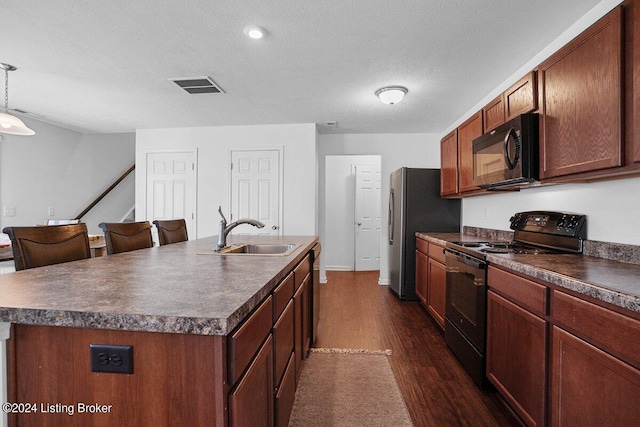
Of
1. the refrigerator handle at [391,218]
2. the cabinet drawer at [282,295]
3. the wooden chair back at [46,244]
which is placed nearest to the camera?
the cabinet drawer at [282,295]

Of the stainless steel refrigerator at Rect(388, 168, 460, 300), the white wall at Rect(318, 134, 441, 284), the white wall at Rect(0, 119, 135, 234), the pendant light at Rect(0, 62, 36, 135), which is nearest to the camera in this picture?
the pendant light at Rect(0, 62, 36, 135)

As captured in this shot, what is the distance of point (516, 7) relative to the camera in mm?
1824

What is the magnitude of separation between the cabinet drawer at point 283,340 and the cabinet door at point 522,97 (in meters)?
1.96

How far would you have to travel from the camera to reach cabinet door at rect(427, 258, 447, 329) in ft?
9.11

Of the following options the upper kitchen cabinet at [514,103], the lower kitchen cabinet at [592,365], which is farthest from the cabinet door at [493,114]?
the lower kitchen cabinet at [592,365]

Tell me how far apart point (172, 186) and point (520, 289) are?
446 centimetres

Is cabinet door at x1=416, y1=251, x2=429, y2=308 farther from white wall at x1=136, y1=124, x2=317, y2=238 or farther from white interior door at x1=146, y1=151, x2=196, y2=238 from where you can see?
white interior door at x1=146, y1=151, x2=196, y2=238

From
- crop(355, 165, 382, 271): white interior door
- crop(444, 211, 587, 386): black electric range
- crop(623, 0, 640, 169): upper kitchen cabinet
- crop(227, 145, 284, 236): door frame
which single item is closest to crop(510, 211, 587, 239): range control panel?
crop(444, 211, 587, 386): black electric range

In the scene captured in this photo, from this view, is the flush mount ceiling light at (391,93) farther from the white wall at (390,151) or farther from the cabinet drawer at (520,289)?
the cabinet drawer at (520,289)

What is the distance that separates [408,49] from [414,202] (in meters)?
1.96

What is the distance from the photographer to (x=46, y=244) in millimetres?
1521

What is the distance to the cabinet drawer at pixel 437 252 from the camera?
2.85 m

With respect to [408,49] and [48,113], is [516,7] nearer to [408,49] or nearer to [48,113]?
[408,49]

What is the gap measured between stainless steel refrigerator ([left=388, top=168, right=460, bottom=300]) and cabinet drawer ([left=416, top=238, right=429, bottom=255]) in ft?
0.47
